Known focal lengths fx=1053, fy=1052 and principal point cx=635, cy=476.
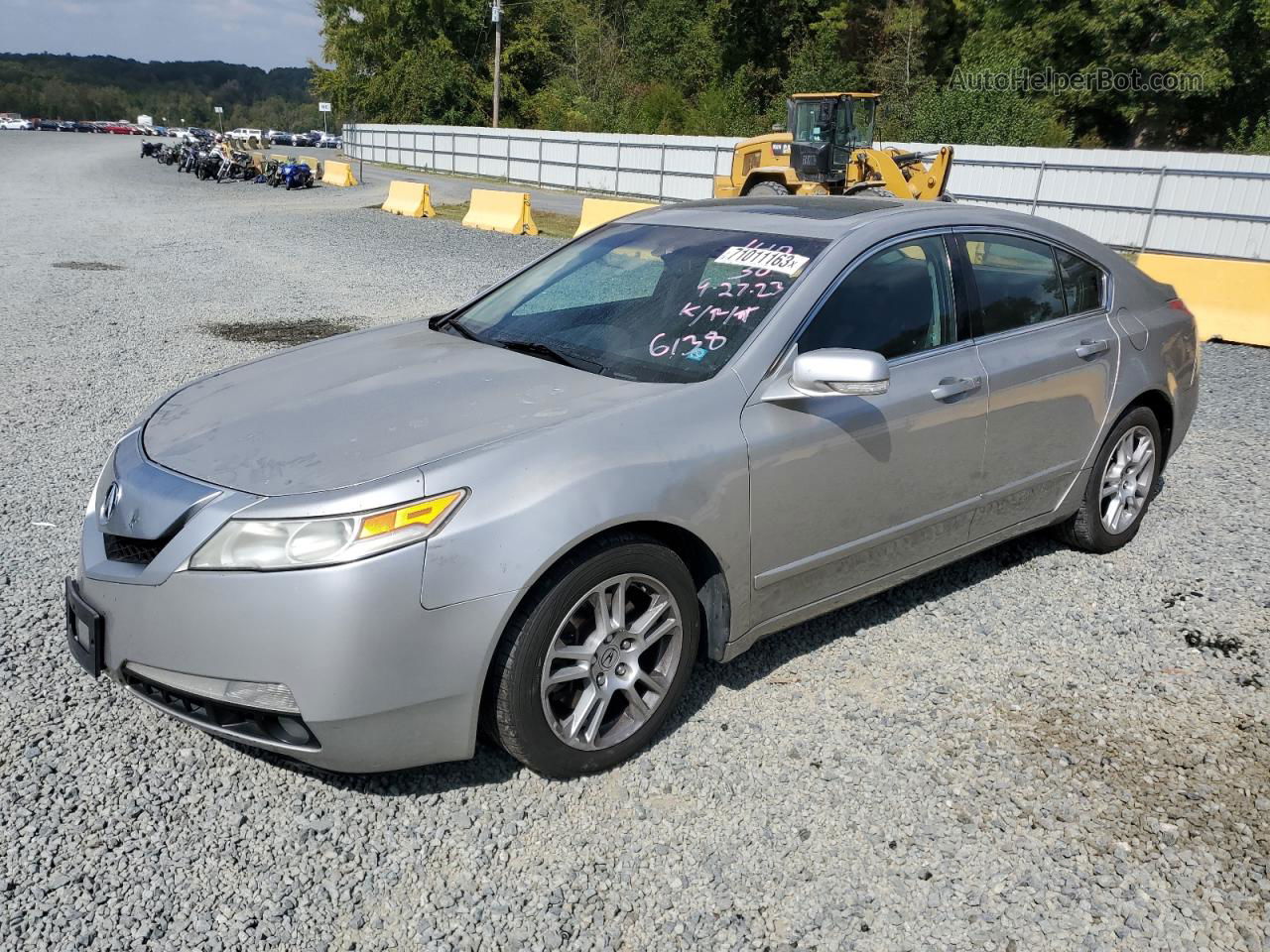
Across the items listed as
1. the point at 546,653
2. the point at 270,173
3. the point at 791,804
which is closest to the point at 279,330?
the point at 546,653

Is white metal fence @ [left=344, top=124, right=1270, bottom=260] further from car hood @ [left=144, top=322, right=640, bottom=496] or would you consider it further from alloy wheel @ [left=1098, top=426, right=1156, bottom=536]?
car hood @ [left=144, top=322, right=640, bottom=496]

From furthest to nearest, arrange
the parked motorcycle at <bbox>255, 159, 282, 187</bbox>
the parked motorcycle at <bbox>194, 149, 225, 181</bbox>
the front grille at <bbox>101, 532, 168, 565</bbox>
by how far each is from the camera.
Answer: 1. the parked motorcycle at <bbox>194, 149, 225, 181</bbox>
2. the parked motorcycle at <bbox>255, 159, 282, 187</bbox>
3. the front grille at <bbox>101, 532, 168, 565</bbox>

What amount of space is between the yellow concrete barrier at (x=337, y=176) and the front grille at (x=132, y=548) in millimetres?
34664

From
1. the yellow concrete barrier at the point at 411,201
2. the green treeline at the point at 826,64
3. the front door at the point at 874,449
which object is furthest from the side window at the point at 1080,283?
the green treeline at the point at 826,64

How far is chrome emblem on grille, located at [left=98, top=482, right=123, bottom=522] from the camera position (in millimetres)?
3016

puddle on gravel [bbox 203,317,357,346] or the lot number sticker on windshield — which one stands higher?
the lot number sticker on windshield

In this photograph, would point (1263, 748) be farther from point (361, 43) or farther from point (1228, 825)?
point (361, 43)

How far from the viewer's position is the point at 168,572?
272cm

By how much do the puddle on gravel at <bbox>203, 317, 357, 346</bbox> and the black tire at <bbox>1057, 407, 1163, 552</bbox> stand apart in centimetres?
692

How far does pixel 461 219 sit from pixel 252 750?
853 inches

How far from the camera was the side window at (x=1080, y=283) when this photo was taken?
14.8 ft

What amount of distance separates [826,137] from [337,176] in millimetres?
22467

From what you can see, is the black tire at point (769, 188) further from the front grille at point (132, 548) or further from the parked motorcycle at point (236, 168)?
the parked motorcycle at point (236, 168)

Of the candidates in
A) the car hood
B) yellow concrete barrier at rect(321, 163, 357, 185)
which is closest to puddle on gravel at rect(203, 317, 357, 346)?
the car hood
